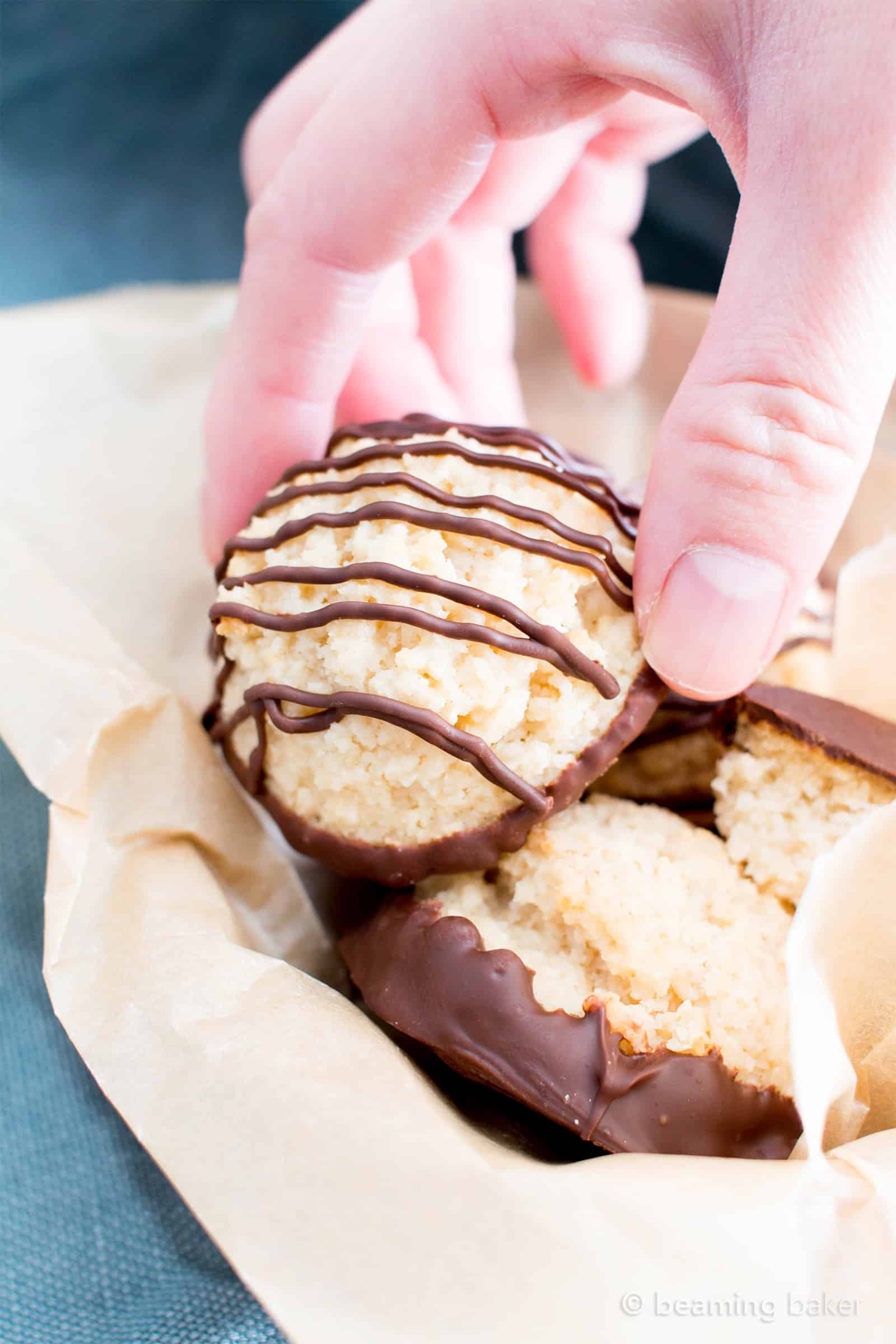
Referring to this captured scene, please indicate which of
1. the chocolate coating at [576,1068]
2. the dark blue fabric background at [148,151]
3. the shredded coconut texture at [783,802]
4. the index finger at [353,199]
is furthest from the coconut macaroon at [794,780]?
the dark blue fabric background at [148,151]

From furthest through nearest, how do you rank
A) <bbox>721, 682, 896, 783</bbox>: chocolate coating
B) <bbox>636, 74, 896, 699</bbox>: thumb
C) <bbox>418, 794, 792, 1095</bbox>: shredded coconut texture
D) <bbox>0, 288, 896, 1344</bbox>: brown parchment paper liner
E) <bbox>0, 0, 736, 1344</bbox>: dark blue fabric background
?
<bbox>0, 0, 736, 1344</bbox>: dark blue fabric background < <bbox>721, 682, 896, 783</bbox>: chocolate coating < <bbox>418, 794, 792, 1095</bbox>: shredded coconut texture < <bbox>636, 74, 896, 699</bbox>: thumb < <bbox>0, 288, 896, 1344</bbox>: brown parchment paper liner

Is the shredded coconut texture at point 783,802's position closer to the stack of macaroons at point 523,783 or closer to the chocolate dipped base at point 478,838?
the stack of macaroons at point 523,783

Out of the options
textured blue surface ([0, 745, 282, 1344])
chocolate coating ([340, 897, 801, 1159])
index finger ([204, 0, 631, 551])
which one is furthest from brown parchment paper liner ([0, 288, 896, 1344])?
index finger ([204, 0, 631, 551])

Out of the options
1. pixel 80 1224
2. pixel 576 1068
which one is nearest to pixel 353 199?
pixel 576 1068

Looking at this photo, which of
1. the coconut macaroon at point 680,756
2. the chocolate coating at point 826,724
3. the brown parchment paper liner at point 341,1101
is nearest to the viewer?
the brown parchment paper liner at point 341,1101

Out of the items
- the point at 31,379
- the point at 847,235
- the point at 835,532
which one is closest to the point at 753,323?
the point at 847,235

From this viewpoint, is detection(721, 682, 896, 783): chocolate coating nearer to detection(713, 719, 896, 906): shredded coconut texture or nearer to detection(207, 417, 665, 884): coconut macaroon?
detection(713, 719, 896, 906): shredded coconut texture
